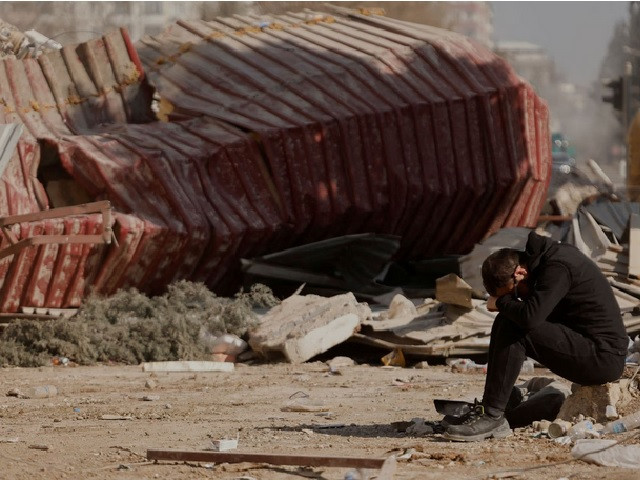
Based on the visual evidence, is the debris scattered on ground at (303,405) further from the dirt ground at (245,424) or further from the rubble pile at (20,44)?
the rubble pile at (20,44)

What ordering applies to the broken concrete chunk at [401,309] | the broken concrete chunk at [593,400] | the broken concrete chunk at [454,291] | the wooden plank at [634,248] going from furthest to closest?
the wooden plank at [634,248] → the broken concrete chunk at [401,309] → the broken concrete chunk at [454,291] → the broken concrete chunk at [593,400]

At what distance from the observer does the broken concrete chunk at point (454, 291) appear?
11617 mm

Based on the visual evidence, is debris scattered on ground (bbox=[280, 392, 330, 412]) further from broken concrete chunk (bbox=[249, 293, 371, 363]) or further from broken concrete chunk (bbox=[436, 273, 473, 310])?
broken concrete chunk (bbox=[436, 273, 473, 310])

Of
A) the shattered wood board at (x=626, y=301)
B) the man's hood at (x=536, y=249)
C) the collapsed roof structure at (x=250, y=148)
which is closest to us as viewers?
the man's hood at (x=536, y=249)

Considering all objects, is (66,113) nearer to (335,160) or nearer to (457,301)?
(335,160)

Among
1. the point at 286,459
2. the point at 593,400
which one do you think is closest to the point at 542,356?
the point at 593,400

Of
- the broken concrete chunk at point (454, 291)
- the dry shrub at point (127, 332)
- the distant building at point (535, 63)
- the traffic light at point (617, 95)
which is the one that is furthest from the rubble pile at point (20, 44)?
the distant building at point (535, 63)

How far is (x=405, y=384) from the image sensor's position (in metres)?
10.4

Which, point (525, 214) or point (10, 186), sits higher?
point (10, 186)

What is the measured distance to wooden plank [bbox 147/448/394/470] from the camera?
6367 mm

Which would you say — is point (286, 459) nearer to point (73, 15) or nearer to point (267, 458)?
point (267, 458)

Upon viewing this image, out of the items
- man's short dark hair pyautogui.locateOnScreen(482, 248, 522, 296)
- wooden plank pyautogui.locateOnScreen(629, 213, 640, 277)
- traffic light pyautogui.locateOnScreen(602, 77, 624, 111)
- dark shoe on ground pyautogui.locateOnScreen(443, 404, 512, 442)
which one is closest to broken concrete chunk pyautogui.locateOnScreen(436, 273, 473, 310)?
wooden plank pyautogui.locateOnScreen(629, 213, 640, 277)

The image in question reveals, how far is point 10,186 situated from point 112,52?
3014 mm

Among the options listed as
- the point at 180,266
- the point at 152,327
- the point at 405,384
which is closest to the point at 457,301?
the point at 405,384
